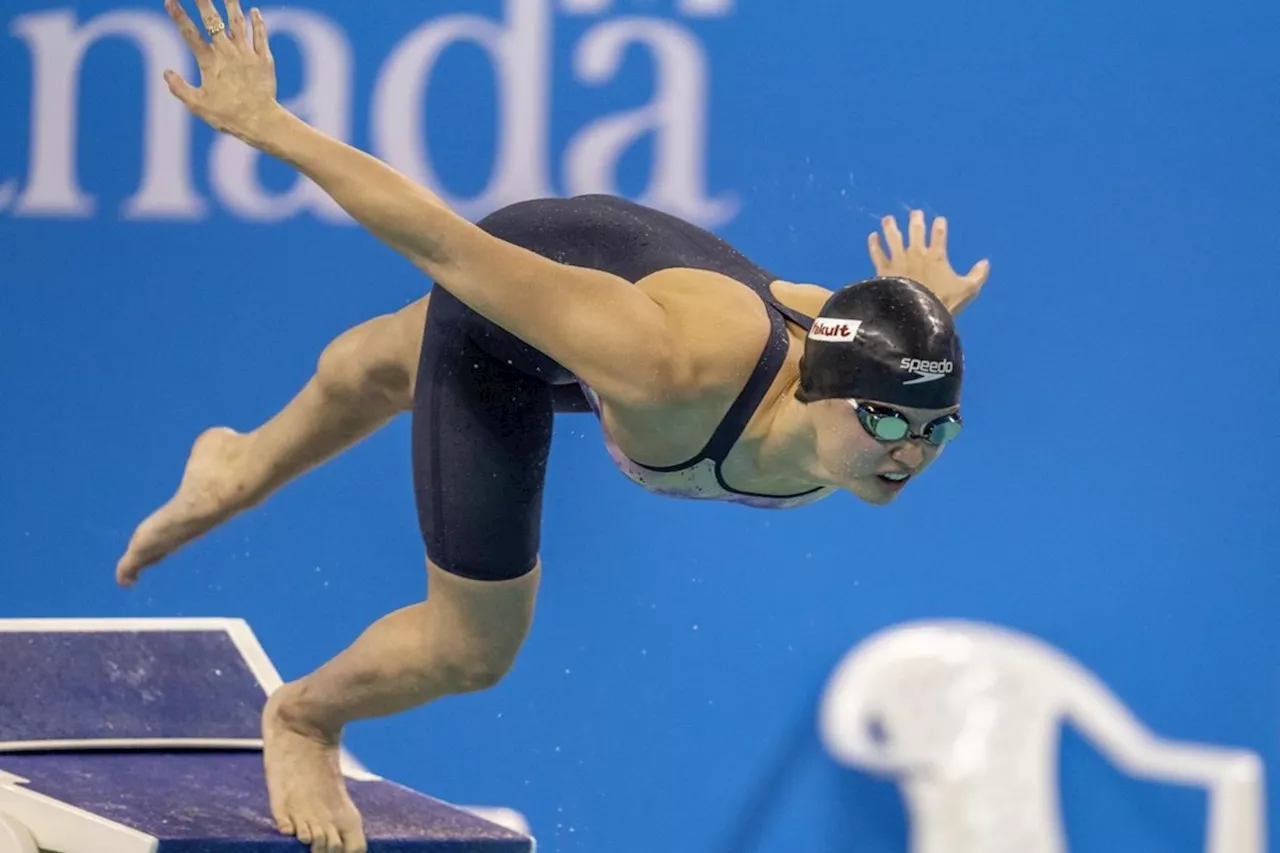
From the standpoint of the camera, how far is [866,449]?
2.00 meters

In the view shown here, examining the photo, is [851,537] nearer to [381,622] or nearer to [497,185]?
[497,185]

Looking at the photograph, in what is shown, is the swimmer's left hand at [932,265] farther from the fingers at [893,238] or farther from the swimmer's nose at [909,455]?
the swimmer's nose at [909,455]

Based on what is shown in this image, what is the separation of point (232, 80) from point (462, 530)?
0.71 metres

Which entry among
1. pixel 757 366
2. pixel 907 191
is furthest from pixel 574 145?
pixel 757 366

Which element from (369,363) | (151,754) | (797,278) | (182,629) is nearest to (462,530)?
(369,363)

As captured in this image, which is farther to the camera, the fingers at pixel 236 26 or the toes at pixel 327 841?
the toes at pixel 327 841

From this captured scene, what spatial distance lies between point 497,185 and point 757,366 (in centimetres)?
210

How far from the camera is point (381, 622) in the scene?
2512mm

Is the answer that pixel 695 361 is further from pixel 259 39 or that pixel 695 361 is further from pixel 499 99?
pixel 499 99

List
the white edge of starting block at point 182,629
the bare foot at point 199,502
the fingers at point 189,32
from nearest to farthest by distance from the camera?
the fingers at point 189,32 → the bare foot at point 199,502 → the white edge of starting block at point 182,629

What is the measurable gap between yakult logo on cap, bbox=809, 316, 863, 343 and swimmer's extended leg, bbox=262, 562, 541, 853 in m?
0.63

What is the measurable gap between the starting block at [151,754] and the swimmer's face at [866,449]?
834 mm

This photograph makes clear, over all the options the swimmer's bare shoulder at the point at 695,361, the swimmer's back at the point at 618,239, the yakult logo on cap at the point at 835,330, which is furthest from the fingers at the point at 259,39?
the yakult logo on cap at the point at 835,330

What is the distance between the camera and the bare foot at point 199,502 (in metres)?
2.68
